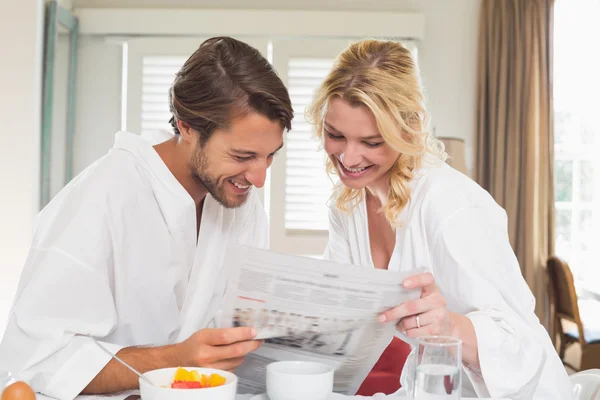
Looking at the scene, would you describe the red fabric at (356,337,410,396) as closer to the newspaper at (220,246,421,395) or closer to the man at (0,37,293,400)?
the man at (0,37,293,400)

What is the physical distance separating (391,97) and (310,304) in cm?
64

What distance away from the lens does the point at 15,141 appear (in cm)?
377

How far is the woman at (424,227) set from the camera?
1.31 meters

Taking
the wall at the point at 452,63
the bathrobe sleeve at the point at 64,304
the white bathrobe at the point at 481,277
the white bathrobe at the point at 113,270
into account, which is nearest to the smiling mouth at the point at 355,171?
the white bathrobe at the point at 481,277

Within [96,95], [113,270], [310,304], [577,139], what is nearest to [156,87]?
[96,95]

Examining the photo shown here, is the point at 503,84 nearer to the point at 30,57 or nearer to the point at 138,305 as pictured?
the point at 30,57

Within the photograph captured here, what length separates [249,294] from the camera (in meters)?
1.14

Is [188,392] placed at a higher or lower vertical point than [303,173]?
lower

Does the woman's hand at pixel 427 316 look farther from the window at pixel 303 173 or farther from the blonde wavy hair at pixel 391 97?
the window at pixel 303 173

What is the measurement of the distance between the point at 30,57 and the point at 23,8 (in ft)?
0.91

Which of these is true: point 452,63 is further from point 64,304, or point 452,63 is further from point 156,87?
point 64,304

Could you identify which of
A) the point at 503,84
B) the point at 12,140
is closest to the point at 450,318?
the point at 12,140

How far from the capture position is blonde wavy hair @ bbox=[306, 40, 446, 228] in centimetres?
159

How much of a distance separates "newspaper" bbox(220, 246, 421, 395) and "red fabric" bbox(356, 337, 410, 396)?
0.72 metres
